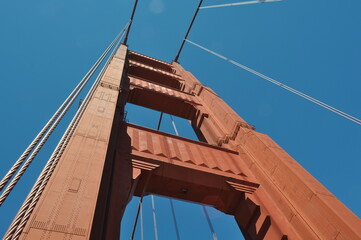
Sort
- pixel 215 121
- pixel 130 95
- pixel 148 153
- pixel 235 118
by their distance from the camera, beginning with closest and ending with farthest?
pixel 148 153 → pixel 235 118 → pixel 215 121 → pixel 130 95

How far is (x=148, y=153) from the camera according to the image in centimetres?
745

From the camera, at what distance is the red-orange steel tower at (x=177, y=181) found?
3.69 m

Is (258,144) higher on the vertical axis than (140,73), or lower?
higher

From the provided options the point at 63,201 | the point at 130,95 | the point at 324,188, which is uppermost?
the point at 324,188

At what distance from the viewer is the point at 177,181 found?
7.30 meters

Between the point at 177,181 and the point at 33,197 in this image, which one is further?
the point at 177,181

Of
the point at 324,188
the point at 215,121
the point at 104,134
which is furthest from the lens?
the point at 215,121

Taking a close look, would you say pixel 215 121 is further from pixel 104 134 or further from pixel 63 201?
pixel 63 201

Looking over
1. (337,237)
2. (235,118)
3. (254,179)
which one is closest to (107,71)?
(235,118)

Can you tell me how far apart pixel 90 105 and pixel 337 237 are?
5.70 metres

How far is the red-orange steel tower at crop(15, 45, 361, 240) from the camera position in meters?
3.69

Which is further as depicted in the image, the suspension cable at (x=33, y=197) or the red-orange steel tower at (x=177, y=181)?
the red-orange steel tower at (x=177, y=181)

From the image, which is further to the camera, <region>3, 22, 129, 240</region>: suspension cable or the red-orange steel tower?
the red-orange steel tower

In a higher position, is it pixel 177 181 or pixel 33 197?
pixel 33 197
